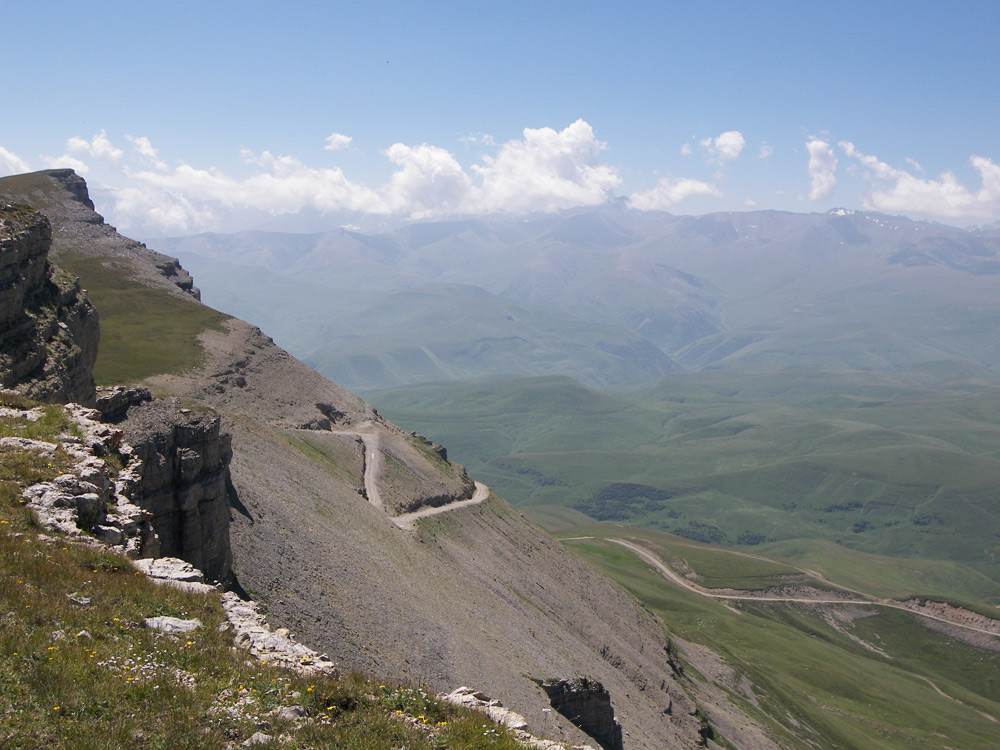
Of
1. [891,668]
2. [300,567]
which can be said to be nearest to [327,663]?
[300,567]

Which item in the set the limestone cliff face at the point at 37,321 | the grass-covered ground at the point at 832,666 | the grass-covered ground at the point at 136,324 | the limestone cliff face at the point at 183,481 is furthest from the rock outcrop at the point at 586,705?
the grass-covered ground at the point at 136,324

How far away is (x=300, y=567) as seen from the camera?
52.5 metres

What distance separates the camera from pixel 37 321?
48.7 m

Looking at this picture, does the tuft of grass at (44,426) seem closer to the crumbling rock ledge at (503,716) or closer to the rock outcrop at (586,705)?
the crumbling rock ledge at (503,716)

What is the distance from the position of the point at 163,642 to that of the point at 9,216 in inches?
1752

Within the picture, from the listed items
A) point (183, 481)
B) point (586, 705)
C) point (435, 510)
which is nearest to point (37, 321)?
point (183, 481)

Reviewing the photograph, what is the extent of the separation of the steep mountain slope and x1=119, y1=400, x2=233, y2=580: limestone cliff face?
19.1ft

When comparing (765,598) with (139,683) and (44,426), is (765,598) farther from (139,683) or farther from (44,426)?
(139,683)

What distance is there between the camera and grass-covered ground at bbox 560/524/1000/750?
114938 mm

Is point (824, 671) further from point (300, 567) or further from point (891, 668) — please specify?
point (300, 567)

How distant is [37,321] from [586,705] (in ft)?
156

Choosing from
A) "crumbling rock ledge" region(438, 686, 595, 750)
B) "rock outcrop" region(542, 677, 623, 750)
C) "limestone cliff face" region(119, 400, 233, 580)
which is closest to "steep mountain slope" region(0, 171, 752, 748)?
"rock outcrop" region(542, 677, 623, 750)

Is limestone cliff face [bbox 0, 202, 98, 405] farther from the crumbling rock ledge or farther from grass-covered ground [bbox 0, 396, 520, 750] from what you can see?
the crumbling rock ledge

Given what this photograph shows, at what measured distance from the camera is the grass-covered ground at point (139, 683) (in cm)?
1398
